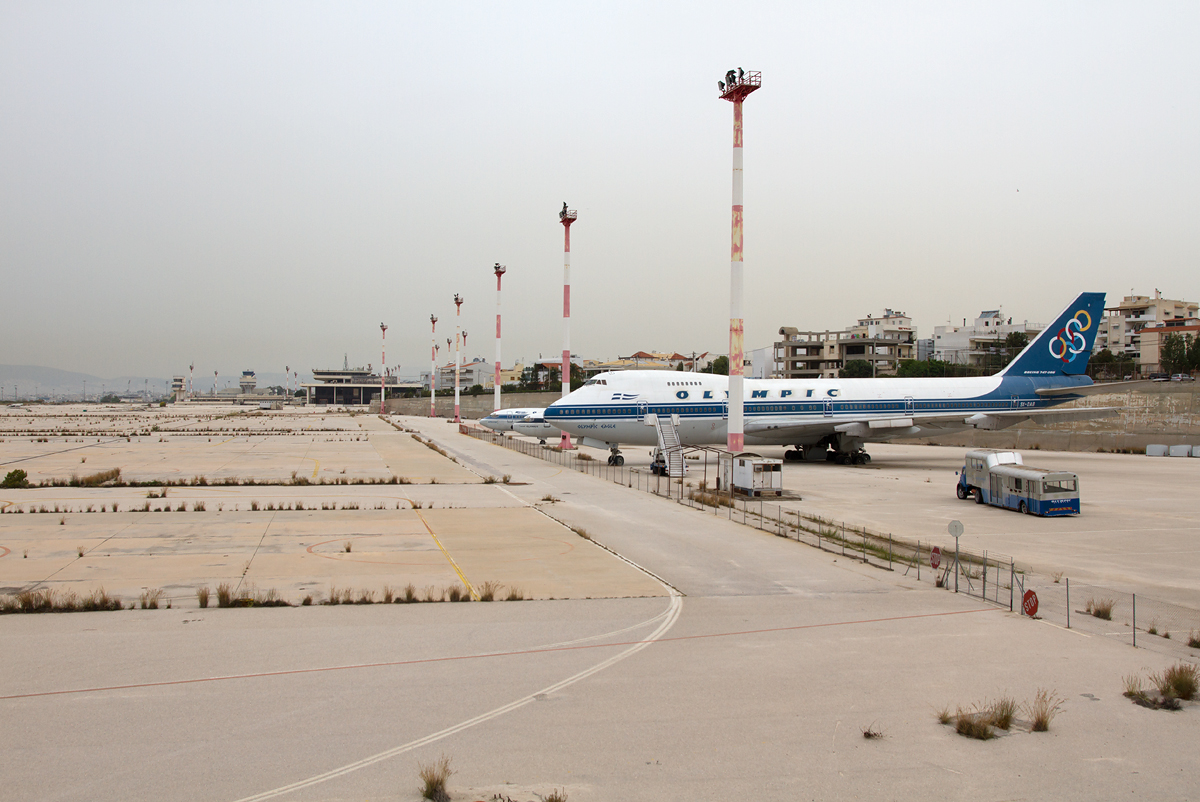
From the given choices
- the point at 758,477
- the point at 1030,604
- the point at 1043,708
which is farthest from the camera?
the point at 758,477

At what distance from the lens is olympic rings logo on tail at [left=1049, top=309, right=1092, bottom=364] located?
157 feet

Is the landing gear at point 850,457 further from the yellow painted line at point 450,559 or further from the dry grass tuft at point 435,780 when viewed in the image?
the dry grass tuft at point 435,780

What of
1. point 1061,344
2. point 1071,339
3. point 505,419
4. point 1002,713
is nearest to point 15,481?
point 1002,713

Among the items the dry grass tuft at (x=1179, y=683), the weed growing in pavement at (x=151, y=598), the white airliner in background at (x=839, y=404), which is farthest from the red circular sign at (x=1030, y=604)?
the white airliner in background at (x=839, y=404)

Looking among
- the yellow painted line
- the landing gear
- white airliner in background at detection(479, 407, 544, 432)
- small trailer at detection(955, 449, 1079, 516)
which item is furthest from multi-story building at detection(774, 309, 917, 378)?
the yellow painted line

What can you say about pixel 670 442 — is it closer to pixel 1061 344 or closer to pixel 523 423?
pixel 523 423

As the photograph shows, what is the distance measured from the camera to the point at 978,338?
445 feet

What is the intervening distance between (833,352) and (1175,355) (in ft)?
146

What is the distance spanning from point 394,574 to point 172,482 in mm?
21795

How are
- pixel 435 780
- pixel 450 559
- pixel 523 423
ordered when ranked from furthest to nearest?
1. pixel 523 423
2. pixel 450 559
3. pixel 435 780

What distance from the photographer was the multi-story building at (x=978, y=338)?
123375 millimetres

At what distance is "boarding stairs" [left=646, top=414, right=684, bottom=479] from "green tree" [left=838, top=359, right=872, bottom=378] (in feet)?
273

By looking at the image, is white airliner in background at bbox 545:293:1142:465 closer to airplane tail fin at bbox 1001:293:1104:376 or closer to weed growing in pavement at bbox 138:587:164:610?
airplane tail fin at bbox 1001:293:1104:376

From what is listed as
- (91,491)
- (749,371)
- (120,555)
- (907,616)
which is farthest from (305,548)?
(749,371)
